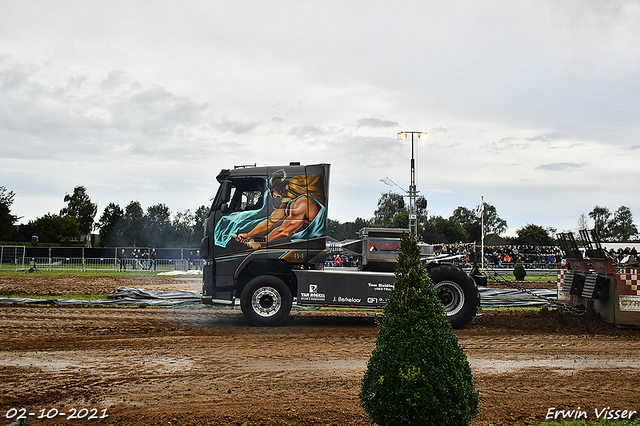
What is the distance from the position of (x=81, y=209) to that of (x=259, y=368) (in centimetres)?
11026

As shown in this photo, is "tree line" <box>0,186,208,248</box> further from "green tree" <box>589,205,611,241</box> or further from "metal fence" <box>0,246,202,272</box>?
"green tree" <box>589,205,611,241</box>

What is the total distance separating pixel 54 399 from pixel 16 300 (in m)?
10.9

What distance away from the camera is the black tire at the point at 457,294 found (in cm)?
1070

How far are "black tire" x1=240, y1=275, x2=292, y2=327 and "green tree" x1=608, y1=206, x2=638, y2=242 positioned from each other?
390 ft

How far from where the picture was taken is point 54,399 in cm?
555

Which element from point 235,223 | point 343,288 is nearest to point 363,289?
point 343,288

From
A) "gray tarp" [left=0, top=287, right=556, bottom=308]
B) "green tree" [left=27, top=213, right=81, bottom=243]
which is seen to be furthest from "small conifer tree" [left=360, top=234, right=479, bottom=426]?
"green tree" [left=27, top=213, right=81, bottom=243]

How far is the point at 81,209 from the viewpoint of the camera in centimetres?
10469

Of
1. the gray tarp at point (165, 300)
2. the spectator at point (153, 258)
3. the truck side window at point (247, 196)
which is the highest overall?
the truck side window at point (247, 196)

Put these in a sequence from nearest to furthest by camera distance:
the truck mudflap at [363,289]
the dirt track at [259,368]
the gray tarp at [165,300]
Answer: the dirt track at [259,368] < the truck mudflap at [363,289] < the gray tarp at [165,300]

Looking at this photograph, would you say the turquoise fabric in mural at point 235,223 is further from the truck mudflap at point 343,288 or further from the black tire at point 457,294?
the black tire at point 457,294

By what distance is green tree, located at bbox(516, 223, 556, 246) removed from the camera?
8882 centimetres

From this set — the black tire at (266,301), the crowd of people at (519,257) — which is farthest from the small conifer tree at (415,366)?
the crowd of people at (519,257)

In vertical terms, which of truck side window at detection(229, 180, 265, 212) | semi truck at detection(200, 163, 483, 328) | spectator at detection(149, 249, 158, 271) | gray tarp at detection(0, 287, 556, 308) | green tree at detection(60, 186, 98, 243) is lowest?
gray tarp at detection(0, 287, 556, 308)
